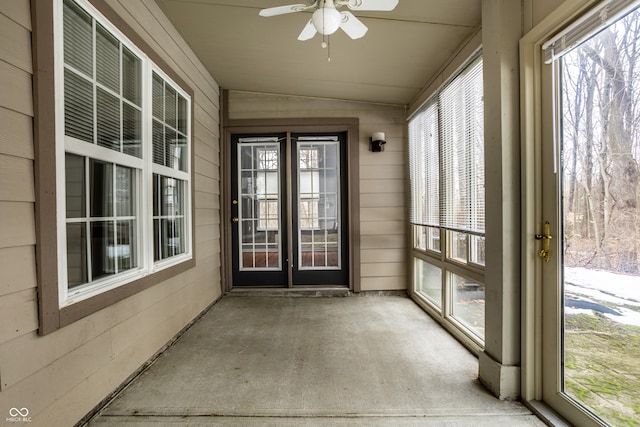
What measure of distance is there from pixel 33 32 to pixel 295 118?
2745 mm

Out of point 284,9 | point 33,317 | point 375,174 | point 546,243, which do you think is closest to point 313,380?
point 33,317

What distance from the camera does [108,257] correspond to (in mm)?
1810

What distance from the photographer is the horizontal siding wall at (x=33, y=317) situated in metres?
1.20

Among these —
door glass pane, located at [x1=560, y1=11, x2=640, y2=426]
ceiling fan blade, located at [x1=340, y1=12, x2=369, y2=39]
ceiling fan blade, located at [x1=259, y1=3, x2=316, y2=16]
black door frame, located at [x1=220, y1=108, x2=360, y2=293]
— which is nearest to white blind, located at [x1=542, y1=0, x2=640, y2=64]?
door glass pane, located at [x1=560, y1=11, x2=640, y2=426]

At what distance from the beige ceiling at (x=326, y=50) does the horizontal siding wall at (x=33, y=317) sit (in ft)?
1.55

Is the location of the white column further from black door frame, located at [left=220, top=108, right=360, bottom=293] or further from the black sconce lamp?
black door frame, located at [left=220, top=108, right=360, bottom=293]

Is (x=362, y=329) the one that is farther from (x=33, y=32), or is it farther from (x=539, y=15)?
(x=33, y=32)

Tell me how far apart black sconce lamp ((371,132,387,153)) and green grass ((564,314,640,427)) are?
2640 millimetres

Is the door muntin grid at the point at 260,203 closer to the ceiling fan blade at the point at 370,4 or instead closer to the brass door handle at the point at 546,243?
the ceiling fan blade at the point at 370,4

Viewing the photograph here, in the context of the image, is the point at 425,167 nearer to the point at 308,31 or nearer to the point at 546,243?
the point at 546,243

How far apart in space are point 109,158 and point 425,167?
112 inches

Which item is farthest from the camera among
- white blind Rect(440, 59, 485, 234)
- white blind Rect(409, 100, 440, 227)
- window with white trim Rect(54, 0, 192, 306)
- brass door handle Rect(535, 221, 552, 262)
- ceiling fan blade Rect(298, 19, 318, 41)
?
white blind Rect(409, 100, 440, 227)

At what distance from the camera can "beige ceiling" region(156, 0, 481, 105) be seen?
87.7 inches

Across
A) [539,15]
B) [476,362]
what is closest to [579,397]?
[476,362]
